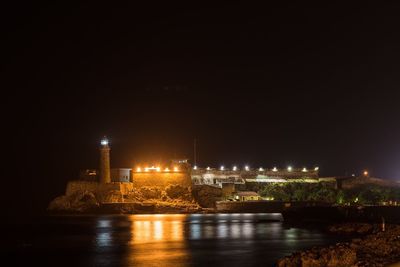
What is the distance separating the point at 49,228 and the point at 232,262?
24.7 metres

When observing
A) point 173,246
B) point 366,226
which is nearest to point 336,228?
point 366,226

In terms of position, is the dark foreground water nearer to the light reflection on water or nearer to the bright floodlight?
the light reflection on water

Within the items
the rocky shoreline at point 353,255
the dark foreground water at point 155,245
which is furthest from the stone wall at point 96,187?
the rocky shoreline at point 353,255

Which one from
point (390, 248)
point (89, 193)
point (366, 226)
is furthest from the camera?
point (89, 193)

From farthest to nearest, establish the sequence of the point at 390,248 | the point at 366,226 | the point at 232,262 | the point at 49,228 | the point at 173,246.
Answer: the point at 49,228
the point at 366,226
the point at 173,246
the point at 232,262
the point at 390,248

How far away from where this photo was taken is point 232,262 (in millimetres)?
27000

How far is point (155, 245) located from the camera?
1347 inches

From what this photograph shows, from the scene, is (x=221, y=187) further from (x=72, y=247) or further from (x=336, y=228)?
(x=72, y=247)

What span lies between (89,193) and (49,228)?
20.1m

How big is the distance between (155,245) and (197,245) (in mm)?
2139

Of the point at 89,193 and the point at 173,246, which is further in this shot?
the point at 89,193

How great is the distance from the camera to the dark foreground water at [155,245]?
27.9 meters

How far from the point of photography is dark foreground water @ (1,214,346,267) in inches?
1100

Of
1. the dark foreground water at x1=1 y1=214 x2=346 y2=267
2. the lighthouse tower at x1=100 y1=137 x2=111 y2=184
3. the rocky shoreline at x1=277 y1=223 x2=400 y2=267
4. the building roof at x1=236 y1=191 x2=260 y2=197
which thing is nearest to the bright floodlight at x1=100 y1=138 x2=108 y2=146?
the lighthouse tower at x1=100 y1=137 x2=111 y2=184
